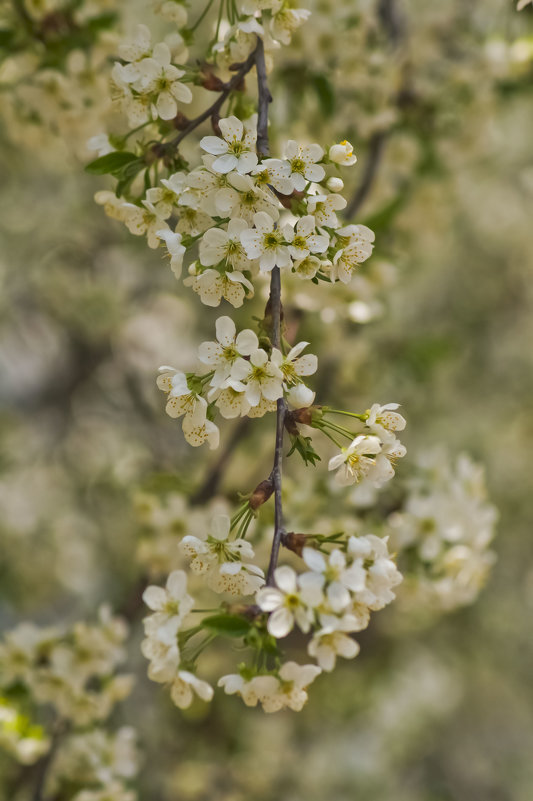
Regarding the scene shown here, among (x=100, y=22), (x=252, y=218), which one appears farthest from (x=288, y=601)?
(x=100, y=22)

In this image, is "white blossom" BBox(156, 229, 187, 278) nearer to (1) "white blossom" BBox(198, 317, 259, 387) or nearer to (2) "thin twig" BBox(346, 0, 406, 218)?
(1) "white blossom" BBox(198, 317, 259, 387)

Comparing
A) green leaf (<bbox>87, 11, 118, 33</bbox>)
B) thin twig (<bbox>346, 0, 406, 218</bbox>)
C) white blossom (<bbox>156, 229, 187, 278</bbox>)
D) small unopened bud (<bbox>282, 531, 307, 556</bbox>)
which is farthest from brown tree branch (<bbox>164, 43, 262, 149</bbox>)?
thin twig (<bbox>346, 0, 406, 218</bbox>)

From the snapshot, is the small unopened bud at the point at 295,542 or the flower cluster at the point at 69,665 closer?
the small unopened bud at the point at 295,542

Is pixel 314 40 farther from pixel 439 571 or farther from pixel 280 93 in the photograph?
pixel 439 571

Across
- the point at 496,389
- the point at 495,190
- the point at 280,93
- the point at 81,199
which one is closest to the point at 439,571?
the point at 280,93

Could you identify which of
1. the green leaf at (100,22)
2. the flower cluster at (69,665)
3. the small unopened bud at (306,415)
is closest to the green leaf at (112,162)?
the small unopened bud at (306,415)

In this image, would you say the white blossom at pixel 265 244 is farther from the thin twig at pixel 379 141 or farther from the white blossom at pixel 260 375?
the thin twig at pixel 379 141
